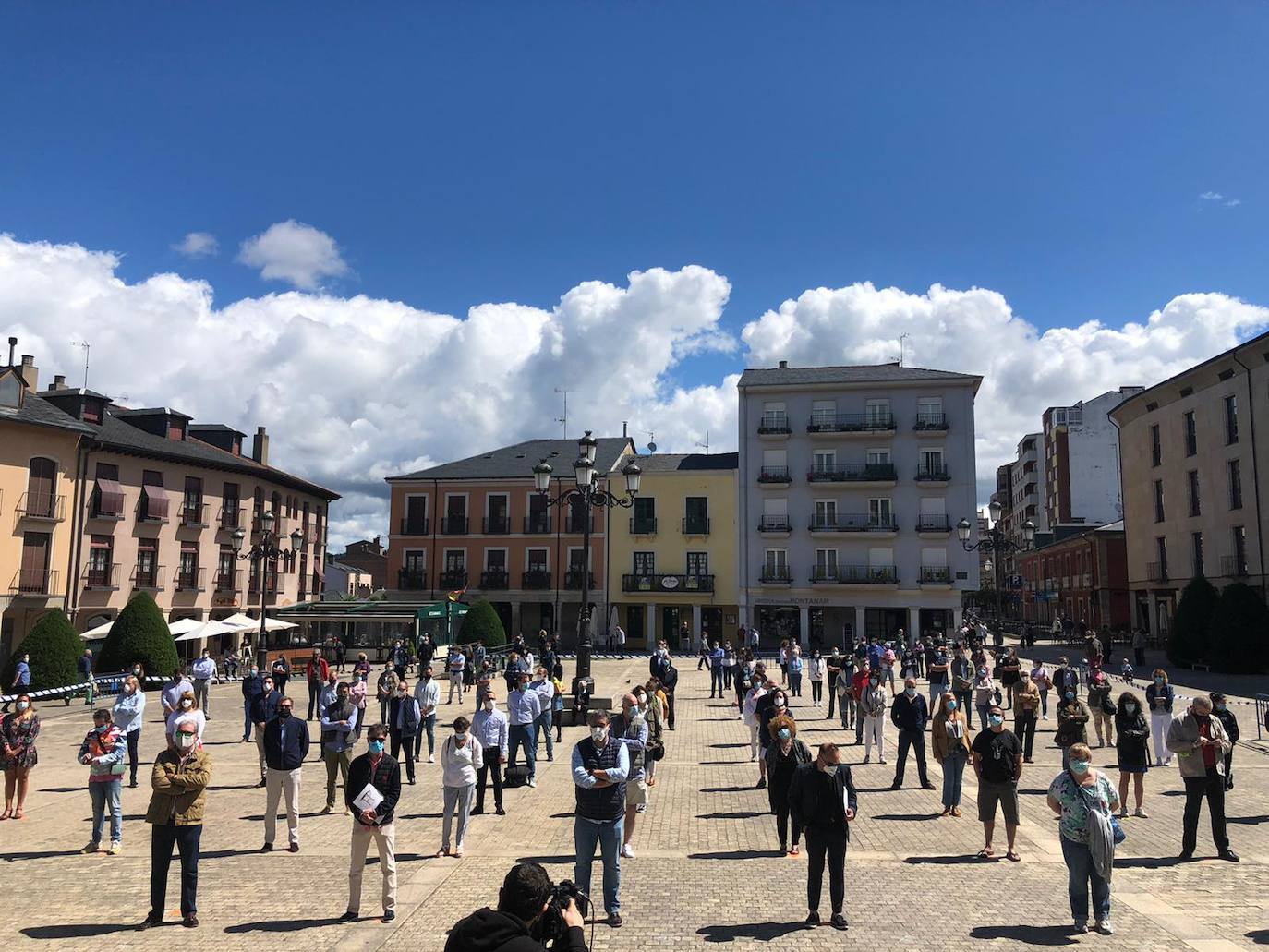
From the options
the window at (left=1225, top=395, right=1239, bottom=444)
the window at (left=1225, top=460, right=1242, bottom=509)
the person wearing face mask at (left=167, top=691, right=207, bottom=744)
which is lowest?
the person wearing face mask at (left=167, top=691, right=207, bottom=744)

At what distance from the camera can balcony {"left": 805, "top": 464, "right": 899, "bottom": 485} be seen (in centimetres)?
4816

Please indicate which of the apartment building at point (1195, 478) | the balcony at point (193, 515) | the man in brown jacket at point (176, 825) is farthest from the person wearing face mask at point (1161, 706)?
the balcony at point (193, 515)

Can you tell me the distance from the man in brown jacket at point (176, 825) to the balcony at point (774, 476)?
42915 mm

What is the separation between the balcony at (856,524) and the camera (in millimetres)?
48031

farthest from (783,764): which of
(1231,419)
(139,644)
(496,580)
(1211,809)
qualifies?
(496,580)

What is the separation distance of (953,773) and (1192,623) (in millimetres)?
31310

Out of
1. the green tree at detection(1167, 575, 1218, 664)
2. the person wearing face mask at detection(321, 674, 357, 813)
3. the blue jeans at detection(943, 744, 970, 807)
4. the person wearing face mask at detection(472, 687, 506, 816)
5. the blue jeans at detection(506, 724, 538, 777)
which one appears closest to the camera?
the blue jeans at detection(943, 744, 970, 807)

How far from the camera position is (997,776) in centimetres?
955

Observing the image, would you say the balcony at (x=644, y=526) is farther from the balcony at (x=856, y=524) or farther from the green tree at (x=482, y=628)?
the green tree at (x=482, y=628)

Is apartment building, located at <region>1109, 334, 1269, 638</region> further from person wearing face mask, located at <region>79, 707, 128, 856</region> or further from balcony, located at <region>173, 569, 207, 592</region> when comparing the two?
balcony, located at <region>173, 569, 207, 592</region>

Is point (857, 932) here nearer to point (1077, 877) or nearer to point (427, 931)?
point (1077, 877)

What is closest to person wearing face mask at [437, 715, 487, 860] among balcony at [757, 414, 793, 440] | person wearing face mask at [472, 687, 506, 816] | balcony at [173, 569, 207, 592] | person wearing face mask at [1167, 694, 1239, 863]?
person wearing face mask at [472, 687, 506, 816]

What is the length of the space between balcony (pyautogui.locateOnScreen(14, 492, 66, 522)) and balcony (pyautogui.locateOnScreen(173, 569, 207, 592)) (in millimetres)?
7160

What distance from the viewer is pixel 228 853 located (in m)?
10.2
